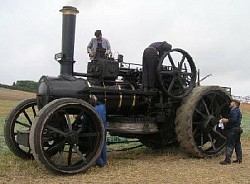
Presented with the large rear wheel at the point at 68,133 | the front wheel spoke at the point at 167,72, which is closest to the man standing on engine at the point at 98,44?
the front wheel spoke at the point at 167,72

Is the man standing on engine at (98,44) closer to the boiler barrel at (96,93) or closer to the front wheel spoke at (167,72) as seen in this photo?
the boiler barrel at (96,93)

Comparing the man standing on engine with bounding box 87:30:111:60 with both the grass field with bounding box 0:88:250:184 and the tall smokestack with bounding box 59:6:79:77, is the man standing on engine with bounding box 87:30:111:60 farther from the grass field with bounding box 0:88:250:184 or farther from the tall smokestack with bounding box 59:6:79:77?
the grass field with bounding box 0:88:250:184

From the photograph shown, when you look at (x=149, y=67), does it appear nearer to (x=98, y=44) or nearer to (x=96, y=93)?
(x=98, y=44)

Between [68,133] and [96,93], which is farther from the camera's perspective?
[96,93]

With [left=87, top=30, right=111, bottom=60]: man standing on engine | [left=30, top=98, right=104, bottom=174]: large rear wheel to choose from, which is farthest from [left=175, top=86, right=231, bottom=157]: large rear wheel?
[left=30, top=98, right=104, bottom=174]: large rear wheel

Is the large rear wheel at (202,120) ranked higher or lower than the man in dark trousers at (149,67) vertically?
lower

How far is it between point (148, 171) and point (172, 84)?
2459 mm

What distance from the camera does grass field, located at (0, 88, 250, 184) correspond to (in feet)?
22.2

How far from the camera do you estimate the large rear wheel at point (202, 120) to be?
9.05 meters

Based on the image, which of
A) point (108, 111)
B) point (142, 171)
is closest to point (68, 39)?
point (108, 111)

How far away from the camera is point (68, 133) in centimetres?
727

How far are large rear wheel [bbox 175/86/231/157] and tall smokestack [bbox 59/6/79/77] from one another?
256cm

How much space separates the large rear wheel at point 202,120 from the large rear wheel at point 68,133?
7.09ft

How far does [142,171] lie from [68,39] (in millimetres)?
2730
